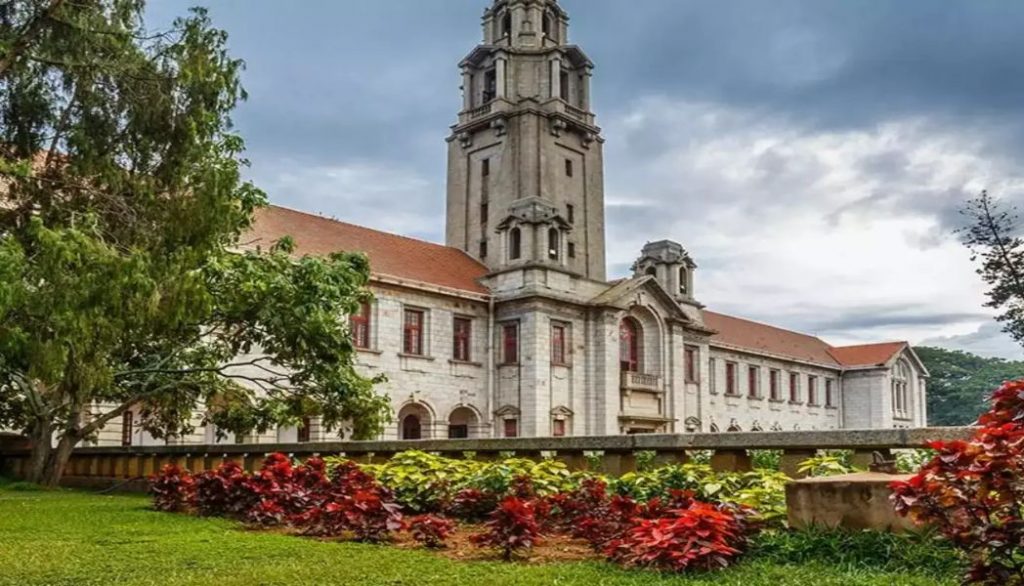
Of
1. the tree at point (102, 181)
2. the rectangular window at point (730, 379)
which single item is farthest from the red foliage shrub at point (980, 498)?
the rectangular window at point (730, 379)

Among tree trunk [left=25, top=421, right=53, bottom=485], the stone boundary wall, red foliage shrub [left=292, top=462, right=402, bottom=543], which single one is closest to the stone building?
tree trunk [left=25, top=421, right=53, bottom=485]

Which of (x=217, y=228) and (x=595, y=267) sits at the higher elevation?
(x=595, y=267)

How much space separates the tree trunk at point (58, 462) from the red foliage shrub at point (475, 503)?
1331 centimetres

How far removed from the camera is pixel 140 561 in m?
7.27

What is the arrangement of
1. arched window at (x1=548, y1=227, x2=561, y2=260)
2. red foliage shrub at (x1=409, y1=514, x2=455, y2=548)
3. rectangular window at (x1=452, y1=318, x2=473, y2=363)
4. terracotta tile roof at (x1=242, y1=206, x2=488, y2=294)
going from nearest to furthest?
red foliage shrub at (x1=409, y1=514, x2=455, y2=548) → terracotta tile roof at (x1=242, y1=206, x2=488, y2=294) → rectangular window at (x1=452, y1=318, x2=473, y2=363) → arched window at (x1=548, y1=227, x2=561, y2=260)

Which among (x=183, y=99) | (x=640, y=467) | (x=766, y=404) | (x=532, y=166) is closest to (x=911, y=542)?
(x=640, y=467)

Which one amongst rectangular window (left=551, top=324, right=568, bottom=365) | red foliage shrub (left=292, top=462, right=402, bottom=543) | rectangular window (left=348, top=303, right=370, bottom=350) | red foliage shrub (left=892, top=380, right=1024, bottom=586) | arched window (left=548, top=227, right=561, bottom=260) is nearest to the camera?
red foliage shrub (left=892, top=380, right=1024, bottom=586)

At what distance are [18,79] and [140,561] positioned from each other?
25.3 ft

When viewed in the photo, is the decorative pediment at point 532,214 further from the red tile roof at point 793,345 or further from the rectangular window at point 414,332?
the red tile roof at point 793,345

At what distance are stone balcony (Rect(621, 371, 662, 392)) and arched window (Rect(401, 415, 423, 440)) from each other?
8487 mm

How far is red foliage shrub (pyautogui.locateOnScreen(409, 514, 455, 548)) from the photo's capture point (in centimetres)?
752

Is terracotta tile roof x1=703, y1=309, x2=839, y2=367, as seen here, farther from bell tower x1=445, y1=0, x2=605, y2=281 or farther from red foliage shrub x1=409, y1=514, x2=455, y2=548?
red foliage shrub x1=409, y1=514, x2=455, y2=548

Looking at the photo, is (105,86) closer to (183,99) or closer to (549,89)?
(183,99)

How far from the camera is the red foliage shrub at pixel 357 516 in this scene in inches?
313
